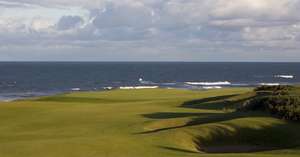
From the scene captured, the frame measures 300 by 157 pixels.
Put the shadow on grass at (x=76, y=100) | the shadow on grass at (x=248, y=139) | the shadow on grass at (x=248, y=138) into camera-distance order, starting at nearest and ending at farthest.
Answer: the shadow on grass at (x=248, y=138)
the shadow on grass at (x=248, y=139)
the shadow on grass at (x=76, y=100)

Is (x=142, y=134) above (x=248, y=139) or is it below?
above

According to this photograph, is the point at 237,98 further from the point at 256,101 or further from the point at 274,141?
the point at 274,141

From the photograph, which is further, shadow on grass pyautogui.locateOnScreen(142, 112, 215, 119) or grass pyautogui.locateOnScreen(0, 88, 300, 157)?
shadow on grass pyautogui.locateOnScreen(142, 112, 215, 119)

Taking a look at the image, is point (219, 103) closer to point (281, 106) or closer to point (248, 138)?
point (281, 106)

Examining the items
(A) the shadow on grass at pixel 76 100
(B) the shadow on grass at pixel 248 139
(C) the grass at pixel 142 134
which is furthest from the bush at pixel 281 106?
(A) the shadow on grass at pixel 76 100

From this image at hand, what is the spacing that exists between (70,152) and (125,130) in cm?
932

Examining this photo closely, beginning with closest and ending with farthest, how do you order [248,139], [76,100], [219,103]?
[248,139] < [219,103] < [76,100]

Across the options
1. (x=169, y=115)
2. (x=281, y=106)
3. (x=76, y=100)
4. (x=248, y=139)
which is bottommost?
(x=76, y=100)

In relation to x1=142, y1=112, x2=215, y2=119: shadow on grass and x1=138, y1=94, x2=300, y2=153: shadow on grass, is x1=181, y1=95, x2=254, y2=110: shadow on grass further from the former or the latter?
x1=138, y1=94, x2=300, y2=153: shadow on grass

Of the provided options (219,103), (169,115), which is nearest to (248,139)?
(169,115)

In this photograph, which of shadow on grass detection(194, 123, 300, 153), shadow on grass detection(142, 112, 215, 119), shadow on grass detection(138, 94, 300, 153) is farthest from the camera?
shadow on grass detection(142, 112, 215, 119)

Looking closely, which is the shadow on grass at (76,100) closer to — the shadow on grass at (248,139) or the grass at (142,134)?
the grass at (142,134)

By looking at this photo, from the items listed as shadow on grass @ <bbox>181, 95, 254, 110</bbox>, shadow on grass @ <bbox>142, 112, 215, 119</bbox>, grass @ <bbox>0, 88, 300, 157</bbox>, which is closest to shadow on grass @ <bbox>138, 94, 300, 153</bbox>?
grass @ <bbox>0, 88, 300, 157</bbox>

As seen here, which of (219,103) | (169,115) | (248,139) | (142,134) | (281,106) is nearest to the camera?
(248,139)
